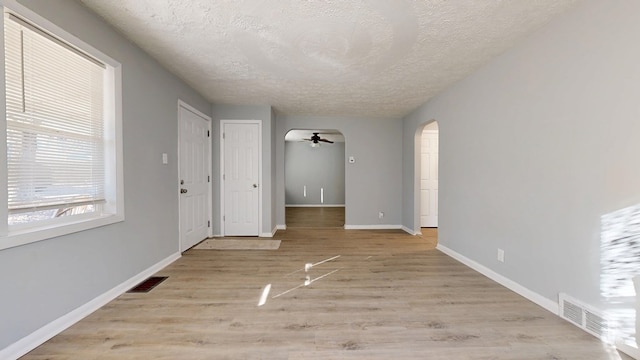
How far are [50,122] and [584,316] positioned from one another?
3963 millimetres

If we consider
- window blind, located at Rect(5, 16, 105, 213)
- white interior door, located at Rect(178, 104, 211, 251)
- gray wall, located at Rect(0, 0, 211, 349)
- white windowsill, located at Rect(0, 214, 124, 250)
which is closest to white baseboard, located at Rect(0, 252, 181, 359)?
gray wall, located at Rect(0, 0, 211, 349)

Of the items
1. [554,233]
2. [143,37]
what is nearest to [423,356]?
[554,233]

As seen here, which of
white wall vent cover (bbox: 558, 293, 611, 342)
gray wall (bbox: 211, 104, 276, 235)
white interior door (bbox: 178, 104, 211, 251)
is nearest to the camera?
white wall vent cover (bbox: 558, 293, 611, 342)

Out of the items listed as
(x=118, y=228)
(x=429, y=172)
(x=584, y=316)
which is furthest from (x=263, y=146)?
(x=584, y=316)

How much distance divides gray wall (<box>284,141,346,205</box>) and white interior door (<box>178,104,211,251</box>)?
514 cm

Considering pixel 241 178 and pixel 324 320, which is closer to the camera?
pixel 324 320

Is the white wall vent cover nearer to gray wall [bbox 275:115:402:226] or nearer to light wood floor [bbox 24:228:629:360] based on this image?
light wood floor [bbox 24:228:629:360]

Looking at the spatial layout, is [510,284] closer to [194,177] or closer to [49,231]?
[49,231]

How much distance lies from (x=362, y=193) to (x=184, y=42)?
4.05 meters

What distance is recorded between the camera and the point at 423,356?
156 cm

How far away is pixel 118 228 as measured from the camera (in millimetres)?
2305

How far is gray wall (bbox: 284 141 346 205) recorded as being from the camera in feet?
31.1

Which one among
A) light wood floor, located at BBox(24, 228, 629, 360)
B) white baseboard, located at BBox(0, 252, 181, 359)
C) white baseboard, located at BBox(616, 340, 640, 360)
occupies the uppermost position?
white baseboard, located at BBox(0, 252, 181, 359)

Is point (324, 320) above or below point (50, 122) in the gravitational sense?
below
